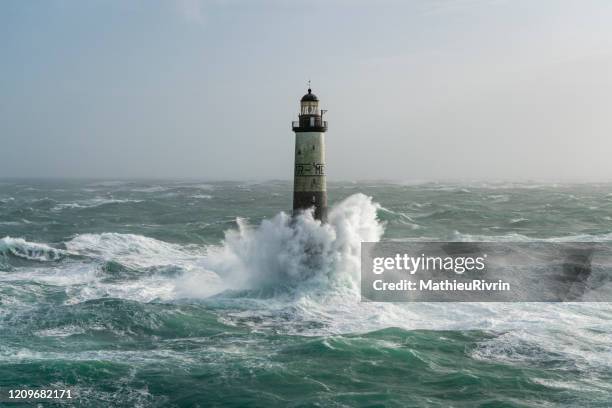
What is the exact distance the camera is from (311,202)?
24797 millimetres

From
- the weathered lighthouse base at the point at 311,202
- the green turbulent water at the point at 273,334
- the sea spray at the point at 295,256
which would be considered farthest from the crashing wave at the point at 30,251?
the weathered lighthouse base at the point at 311,202

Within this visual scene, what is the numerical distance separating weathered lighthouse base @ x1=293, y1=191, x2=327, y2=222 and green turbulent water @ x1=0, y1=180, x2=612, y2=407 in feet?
1.62

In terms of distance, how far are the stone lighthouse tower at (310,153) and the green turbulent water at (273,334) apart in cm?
123

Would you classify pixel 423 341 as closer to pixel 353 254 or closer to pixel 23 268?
pixel 353 254

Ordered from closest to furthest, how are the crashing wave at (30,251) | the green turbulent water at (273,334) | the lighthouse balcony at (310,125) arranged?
1. the green turbulent water at (273,334)
2. the lighthouse balcony at (310,125)
3. the crashing wave at (30,251)

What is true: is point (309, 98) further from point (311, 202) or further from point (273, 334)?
point (273, 334)

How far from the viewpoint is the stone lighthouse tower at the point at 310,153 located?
80.1ft

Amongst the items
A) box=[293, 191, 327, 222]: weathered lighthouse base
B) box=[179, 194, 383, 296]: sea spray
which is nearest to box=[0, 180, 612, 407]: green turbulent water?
box=[179, 194, 383, 296]: sea spray

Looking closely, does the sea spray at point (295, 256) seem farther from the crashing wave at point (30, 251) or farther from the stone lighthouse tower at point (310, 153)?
the crashing wave at point (30, 251)

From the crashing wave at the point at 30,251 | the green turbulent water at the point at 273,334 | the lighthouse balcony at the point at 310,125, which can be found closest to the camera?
the green turbulent water at the point at 273,334

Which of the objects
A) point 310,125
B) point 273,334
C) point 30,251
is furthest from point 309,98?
point 30,251

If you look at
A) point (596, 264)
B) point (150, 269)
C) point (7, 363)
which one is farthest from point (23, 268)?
point (596, 264)

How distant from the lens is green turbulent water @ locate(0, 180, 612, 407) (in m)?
14.7

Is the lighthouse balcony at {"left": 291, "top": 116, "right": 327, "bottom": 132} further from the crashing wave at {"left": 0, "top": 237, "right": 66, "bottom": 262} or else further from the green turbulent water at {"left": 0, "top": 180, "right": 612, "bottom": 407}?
the crashing wave at {"left": 0, "top": 237, "right": 66, "bottom": 262}
